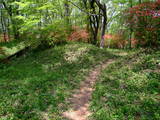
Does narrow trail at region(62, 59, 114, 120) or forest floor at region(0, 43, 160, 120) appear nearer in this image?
forest floor at region(0, 43, 160, 120)

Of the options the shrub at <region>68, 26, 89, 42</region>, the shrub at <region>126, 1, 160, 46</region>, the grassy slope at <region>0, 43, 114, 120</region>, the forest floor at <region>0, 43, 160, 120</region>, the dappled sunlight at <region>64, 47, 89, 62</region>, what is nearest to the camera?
the forest floor at <region>0, 43, 160, 120</region>

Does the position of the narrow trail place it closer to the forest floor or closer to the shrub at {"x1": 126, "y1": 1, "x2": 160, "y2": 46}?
the forest floor

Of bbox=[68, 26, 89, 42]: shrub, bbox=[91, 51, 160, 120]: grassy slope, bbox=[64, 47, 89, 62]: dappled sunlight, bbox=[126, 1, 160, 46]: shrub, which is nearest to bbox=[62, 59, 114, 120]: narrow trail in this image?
bbox=[91, 51, 160, 120]: grassy slope

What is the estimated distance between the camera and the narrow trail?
369 cm

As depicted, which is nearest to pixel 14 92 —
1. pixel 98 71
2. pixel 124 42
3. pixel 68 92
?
pixel 68 92

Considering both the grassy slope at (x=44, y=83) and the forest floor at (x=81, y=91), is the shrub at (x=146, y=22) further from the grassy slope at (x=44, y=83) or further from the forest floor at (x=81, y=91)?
the grassy slope at (x=44, y=83)

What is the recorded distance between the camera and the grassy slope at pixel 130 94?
3.37 meters

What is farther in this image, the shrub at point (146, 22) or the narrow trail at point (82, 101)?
the shrub at point (146, 22)

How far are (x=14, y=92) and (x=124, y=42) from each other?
47.1 ft

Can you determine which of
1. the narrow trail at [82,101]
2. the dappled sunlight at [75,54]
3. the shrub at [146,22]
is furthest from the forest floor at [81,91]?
the shrub at [146,22]

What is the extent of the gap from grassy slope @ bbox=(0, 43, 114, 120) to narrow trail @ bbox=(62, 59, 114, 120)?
0.92 feet

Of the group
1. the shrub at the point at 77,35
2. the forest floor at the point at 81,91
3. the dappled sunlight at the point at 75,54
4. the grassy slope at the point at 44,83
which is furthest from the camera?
the shrub at the point at 77,35

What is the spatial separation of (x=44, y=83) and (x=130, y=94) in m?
3.39

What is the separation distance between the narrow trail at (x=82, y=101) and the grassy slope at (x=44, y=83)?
0.28 metres
